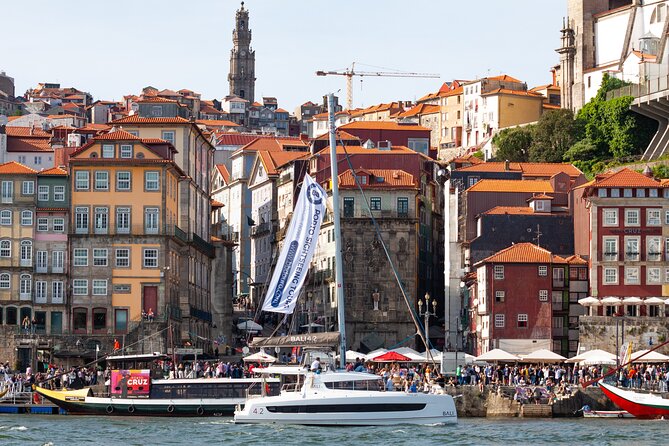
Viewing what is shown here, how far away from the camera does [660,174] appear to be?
4663 inches

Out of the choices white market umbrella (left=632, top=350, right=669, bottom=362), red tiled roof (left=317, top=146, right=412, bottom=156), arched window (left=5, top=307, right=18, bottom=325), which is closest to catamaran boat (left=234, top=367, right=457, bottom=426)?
white market umbrella (left=632, top=350, right=669, bottom=362)

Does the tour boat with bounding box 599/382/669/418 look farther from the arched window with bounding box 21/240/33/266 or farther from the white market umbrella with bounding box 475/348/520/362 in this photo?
the arched window with bounding box 21/240/33/266

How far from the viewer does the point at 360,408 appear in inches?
2598

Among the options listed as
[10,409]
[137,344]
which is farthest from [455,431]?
[137,344]

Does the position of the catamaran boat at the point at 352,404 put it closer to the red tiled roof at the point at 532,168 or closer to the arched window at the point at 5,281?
the arched window at the point at 5,281

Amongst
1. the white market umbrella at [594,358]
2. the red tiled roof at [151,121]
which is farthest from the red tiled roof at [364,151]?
the white market umbrella at [594,358]

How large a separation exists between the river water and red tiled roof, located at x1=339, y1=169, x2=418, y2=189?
131 ft

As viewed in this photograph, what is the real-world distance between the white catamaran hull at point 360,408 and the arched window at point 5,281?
38778 mm

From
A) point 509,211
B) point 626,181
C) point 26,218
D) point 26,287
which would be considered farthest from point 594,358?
point 26,218

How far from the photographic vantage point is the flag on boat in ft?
226

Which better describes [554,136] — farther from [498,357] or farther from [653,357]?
[653,357]

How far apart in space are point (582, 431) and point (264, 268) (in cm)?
6992

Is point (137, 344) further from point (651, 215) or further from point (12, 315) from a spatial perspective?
point (651, 215)

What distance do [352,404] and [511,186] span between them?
52.6m
